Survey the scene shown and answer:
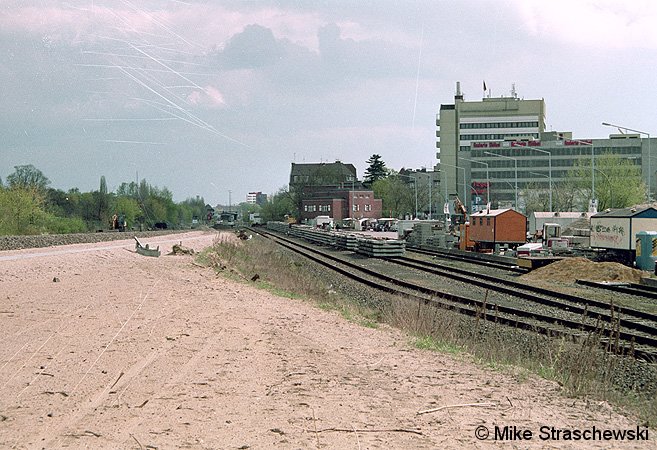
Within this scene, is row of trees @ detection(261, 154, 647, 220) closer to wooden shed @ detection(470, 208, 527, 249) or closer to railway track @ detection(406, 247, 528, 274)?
wooden shed @ detection(470, 208, 527, 249)

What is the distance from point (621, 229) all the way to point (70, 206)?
325ft

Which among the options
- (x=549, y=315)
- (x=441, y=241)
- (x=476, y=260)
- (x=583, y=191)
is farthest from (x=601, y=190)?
(x=549, y=315)

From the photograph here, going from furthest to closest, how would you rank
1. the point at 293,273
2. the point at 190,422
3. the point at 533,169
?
the point at 533,169 < the point at 293,273 < the point at 190,422

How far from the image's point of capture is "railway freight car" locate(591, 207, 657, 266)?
116 feet

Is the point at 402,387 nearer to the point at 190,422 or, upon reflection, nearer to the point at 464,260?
the point at 190,422

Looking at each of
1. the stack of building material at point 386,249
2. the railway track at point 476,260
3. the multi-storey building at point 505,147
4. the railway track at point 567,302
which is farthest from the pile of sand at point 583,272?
the multi-storey building at point 505,147

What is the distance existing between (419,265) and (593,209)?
2232 cm

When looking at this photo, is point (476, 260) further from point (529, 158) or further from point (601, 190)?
point (529, 158)

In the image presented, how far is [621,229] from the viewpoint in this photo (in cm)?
3706

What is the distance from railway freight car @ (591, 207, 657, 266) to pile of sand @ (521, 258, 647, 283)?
540 cm

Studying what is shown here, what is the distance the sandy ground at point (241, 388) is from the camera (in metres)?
6.88

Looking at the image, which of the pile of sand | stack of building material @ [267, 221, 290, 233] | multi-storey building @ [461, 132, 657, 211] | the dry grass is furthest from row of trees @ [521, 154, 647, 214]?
the dry grass

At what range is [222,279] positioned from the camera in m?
24.8

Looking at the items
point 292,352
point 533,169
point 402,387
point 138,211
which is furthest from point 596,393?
point 533,169
